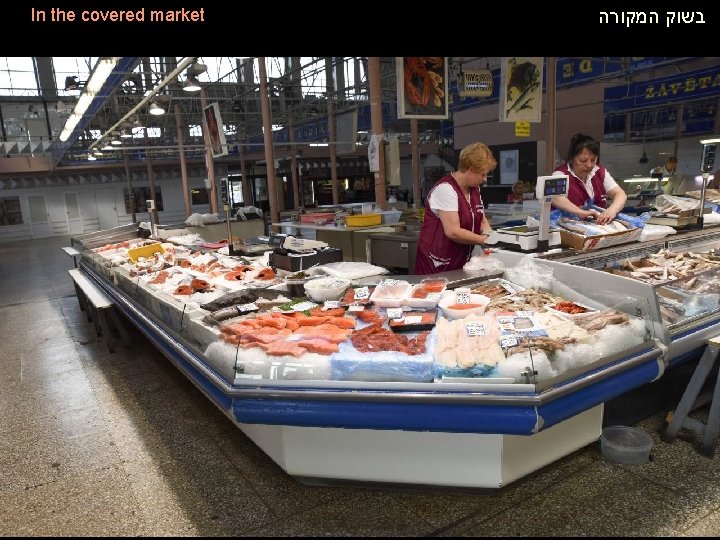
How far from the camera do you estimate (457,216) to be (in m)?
3.85

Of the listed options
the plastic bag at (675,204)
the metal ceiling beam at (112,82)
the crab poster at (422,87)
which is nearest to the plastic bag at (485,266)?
the plastic bag at (675,204)

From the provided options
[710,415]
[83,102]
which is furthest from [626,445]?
[83,102]

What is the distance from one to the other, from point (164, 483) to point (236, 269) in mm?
2019

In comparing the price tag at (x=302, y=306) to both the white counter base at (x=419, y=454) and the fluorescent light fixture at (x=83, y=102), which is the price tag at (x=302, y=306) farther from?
the fluorescent light fixture at (x=83, y=102)

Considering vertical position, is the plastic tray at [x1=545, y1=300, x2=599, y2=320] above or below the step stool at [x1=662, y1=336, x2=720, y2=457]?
above

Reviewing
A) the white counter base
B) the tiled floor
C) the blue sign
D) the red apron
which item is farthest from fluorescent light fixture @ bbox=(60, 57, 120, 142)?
the blue sign

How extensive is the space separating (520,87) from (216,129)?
614 centimetres

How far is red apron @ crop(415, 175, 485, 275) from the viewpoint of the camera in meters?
4.03

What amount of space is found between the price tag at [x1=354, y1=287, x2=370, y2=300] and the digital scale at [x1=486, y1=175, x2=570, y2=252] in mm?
1148

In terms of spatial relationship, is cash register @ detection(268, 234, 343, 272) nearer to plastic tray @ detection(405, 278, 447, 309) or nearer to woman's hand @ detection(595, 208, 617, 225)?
plastic tray @ detection(405, 278, 447, 309)

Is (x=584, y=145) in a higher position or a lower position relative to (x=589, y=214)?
higher

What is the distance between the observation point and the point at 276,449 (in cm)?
282

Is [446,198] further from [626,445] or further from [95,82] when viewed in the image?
[95,82]
